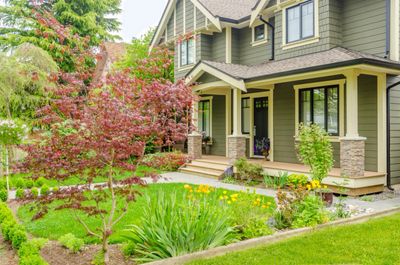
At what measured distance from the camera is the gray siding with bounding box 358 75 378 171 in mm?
9742

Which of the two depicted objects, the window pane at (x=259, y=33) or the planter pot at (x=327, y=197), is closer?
the planter pot at (x=327, y=197)

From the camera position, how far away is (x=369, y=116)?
9.88m

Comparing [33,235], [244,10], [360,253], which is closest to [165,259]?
[360,253]

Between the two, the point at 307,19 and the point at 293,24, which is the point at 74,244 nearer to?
the point at 307,19

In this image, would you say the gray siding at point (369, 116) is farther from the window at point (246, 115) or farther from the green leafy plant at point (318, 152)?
the window at point (246, 115)

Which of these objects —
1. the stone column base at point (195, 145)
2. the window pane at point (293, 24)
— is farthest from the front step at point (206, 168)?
the window pane at point (293, 24)

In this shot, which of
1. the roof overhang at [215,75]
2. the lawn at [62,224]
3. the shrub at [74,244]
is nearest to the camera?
the shrub at [74,244]

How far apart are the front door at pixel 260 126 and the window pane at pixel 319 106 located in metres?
2.53

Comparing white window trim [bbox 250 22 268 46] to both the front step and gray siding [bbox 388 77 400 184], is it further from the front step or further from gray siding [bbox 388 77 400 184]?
gray siding [bbox 388 77 400 184]

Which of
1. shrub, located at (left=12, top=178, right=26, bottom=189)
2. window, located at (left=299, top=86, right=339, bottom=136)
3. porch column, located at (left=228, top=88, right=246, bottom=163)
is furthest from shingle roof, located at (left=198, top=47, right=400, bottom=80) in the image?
shrub, located at (left=12, top=178, right=26, bottom=189)

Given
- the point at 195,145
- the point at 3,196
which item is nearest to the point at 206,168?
the point at 195,145

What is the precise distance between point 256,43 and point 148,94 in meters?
10.6

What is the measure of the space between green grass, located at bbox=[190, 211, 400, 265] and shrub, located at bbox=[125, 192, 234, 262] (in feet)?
1.02

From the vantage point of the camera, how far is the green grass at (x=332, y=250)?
173 inches
